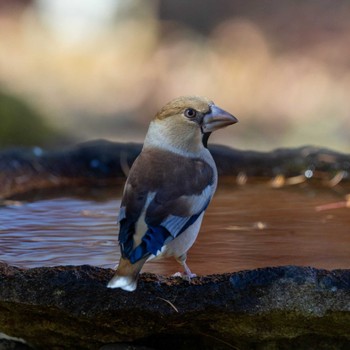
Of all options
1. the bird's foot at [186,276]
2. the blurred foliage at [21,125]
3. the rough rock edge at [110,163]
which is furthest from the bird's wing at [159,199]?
the blurred foliage at [21,125]

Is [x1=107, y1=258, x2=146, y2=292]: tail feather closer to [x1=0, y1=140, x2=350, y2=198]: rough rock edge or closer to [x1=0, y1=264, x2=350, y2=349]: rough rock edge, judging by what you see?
[x1=0, y1=264, x2=350, y2=349]: rough rock edge

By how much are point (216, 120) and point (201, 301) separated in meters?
0.80

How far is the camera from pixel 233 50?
45.1ft

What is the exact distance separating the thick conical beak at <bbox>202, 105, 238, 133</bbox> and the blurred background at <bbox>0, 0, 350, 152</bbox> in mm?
7406

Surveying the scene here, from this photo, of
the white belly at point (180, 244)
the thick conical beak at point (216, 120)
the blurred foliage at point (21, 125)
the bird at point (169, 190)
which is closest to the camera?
the bird at point (169, 190)

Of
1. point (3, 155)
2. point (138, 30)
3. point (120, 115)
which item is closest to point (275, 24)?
point (138, 30)

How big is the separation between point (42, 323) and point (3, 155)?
212 cm

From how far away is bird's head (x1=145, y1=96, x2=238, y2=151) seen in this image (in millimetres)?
3793

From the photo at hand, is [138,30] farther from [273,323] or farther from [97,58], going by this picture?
[273,323]

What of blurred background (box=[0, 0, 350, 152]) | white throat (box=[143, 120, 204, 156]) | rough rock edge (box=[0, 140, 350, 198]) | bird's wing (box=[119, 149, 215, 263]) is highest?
blurred background (box=[0, 0, 350, 152])

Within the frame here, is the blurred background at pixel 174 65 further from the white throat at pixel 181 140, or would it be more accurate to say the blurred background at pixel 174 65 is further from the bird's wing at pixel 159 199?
the bird's wing at pixel 159 199

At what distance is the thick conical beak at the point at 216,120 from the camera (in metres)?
3.74

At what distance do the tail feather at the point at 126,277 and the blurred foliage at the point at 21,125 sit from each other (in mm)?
7472

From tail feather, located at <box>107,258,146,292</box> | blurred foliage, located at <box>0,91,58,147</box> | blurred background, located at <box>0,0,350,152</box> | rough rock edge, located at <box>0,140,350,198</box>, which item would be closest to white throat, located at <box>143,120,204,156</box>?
tail feather, located at <box>107,258,146,292</box>
